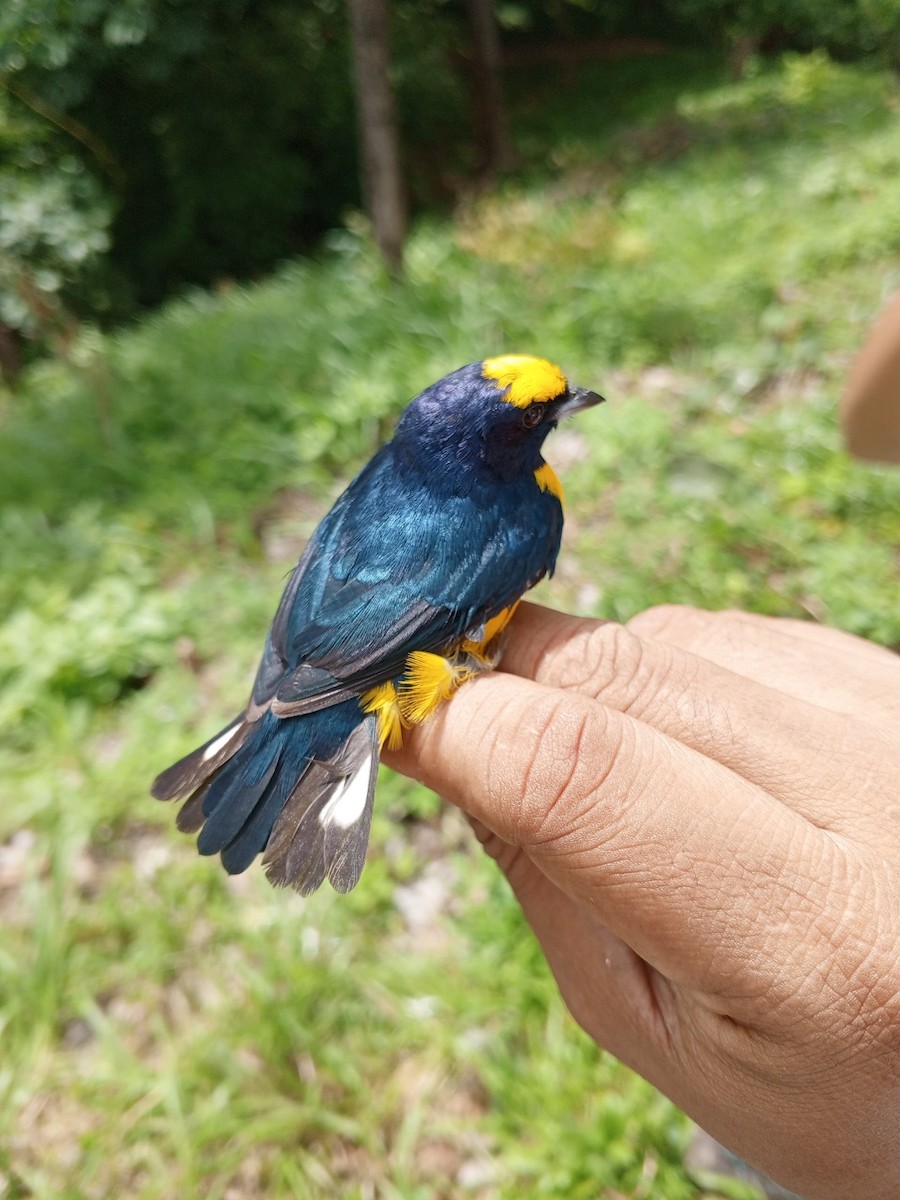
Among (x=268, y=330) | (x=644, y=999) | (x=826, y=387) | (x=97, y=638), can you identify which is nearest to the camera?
(x=644, y=999)

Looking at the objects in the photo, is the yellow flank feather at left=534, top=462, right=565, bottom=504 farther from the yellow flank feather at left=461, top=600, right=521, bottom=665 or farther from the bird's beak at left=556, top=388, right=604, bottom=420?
the yellow flank feather at left=461, top=600, right=521, bottom=665

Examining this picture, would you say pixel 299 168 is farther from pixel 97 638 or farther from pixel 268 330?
pixel 97 638

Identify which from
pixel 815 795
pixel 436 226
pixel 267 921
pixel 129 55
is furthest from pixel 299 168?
pixel 815 795

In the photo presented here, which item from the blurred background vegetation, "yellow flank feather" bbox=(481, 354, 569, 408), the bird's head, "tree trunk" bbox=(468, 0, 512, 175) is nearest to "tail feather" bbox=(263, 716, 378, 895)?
the bird's head

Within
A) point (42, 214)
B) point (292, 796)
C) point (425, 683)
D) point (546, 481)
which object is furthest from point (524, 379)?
point (42, 214)

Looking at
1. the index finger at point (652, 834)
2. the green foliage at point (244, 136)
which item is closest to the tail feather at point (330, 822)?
the index finger at point (652, 834)

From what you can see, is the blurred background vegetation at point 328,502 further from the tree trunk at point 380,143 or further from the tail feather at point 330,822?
the tail feather at point 330,822
